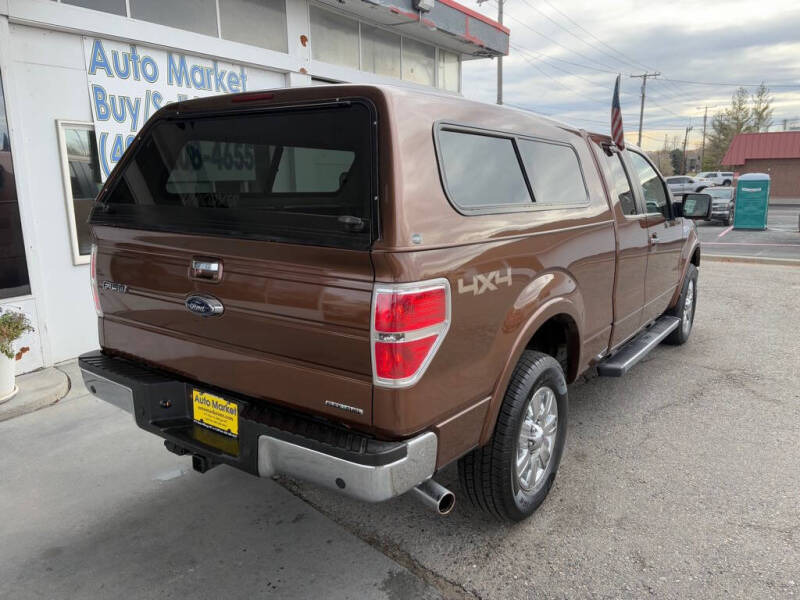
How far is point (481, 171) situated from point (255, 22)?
5.90m

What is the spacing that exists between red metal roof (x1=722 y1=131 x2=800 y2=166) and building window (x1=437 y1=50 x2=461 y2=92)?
123 feet

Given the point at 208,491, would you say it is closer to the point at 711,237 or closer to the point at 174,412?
the point at 174,412

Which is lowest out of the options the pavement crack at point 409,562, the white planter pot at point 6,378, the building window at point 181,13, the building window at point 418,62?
the pavement crack at point 409,562

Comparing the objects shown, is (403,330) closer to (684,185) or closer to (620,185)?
(620,185)

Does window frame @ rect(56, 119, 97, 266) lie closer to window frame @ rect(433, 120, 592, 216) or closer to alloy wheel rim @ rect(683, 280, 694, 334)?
window frame @ rect(433, 120, 592, 216)

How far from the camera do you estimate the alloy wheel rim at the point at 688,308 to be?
5901mm

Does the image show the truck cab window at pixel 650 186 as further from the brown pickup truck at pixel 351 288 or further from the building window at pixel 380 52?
the building window at pixel 380 52

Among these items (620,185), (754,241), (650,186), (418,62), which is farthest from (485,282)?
(754,241)

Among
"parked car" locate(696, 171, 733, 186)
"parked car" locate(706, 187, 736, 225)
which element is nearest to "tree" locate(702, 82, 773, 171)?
"parked car" locate(696, 171, 733, 186)

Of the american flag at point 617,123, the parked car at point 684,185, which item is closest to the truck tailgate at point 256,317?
the american flag at point 617,123

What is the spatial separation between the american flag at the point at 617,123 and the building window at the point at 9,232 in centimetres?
495

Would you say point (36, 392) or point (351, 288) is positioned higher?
point (351, 288)

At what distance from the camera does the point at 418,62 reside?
10609 mm

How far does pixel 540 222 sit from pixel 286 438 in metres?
1.58
